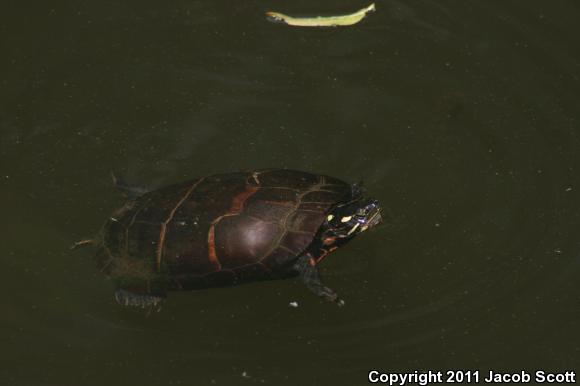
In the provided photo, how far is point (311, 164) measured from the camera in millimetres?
5008

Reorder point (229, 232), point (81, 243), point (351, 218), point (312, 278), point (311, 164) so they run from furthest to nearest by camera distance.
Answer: point (311, 164) < point (81, 243) < point (351, 218) < point (312, 278) < point (229, 232)

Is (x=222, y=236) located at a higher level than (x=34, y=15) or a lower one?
lower

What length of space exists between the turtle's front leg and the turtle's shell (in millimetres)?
63

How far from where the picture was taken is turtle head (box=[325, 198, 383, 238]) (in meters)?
4.46

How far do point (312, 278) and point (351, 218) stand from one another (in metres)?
0.42

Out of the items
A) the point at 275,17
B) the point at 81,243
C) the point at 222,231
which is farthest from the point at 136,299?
the point at 275,17

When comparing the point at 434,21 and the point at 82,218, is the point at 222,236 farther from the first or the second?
the point at 434,21

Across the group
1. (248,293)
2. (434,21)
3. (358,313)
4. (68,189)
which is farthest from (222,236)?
(434,21)

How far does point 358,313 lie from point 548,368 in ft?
3.51

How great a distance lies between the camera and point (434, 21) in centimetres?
587

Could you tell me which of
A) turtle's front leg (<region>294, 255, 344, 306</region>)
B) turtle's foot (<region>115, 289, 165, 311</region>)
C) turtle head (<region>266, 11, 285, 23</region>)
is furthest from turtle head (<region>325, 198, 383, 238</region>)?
turtle head (<region>266, 11, 285, 23</region>)

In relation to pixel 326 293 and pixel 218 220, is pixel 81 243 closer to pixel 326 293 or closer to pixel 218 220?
pixel 218 220

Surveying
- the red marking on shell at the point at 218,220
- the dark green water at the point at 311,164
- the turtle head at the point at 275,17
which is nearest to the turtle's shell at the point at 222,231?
the red marking on shell at the point at 218,220

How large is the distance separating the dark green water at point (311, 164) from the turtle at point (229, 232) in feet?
0.77
